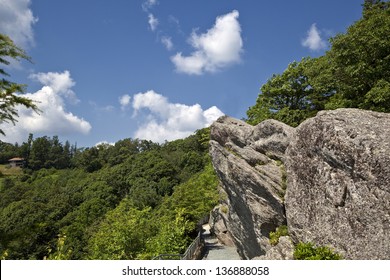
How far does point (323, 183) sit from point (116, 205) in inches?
1928

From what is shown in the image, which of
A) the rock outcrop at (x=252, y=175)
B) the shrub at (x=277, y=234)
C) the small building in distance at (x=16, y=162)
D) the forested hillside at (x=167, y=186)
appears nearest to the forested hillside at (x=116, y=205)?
the forested hillside at (x=167, y=186)

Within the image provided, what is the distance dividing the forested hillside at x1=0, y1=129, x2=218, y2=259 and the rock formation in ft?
23.2

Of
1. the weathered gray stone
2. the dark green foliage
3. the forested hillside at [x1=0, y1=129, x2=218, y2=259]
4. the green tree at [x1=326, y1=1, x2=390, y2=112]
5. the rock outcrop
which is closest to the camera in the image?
the dark green foliage

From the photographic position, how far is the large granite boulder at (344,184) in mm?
8000

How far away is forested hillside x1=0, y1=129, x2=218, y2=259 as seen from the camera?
19.8 metres

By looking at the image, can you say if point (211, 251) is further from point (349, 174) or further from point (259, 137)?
point (349, 174)

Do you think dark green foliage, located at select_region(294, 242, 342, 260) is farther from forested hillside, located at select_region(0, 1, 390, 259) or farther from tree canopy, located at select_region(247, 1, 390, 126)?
tree canopy, located at select_region(247, 1, 390, 126)

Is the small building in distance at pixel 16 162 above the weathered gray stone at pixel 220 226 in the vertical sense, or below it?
above

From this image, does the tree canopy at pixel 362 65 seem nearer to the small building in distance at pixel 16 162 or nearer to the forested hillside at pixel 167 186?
the forested hillside at pixel 167 186

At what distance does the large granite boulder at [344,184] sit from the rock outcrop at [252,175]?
2185 millimetres

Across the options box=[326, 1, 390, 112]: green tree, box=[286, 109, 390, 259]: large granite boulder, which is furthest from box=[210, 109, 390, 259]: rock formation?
box=[326, 1, 390, 112]: green tree

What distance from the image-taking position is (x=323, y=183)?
10281 millimetres

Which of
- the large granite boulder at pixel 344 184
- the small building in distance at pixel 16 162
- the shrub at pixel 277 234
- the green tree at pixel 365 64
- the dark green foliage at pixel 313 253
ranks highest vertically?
the small building in distance at pixel 16 162

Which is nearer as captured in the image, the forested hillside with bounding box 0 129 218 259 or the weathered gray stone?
the forested hillside with bounding box 0 129 218 259
